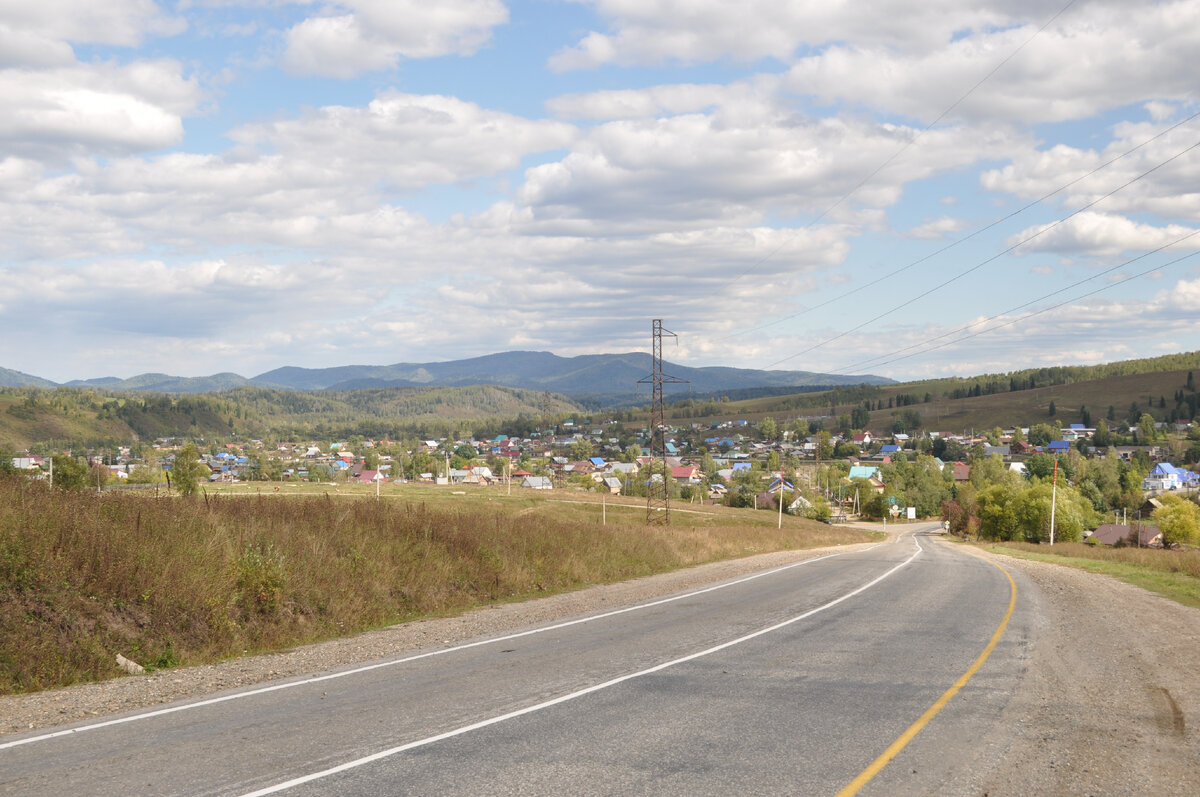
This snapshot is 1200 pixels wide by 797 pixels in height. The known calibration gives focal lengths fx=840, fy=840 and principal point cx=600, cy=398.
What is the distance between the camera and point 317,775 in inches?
294

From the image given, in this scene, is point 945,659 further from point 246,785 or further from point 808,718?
point 246,785

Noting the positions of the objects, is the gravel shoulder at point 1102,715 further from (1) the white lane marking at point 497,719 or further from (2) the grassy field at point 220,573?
(2) the grassy field at point 220,573

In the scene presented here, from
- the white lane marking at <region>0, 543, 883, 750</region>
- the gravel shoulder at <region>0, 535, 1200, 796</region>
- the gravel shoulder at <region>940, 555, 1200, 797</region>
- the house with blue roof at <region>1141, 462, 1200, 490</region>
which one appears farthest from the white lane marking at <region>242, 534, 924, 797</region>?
the house with blue roof at <region>1141, 462, 1200, 490</region>

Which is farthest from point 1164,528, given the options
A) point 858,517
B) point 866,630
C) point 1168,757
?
point 1168,757

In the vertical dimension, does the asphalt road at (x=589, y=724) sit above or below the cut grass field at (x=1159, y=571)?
above

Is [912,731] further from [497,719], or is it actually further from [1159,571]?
[1159,571]

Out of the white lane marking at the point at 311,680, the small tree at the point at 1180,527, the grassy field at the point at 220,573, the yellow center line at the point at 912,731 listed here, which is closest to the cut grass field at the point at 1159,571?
the yellow center line at the point at 912,731

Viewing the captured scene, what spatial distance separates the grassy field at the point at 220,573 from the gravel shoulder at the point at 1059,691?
80cm

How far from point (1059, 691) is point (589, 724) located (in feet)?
20.6

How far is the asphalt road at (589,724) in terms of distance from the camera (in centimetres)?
739

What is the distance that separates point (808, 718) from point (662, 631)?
617 centimetres

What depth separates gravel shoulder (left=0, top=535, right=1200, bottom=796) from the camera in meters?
7.71

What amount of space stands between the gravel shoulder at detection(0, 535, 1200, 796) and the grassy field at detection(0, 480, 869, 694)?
801 millimetres

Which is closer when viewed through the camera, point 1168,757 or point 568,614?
point 1168,757
